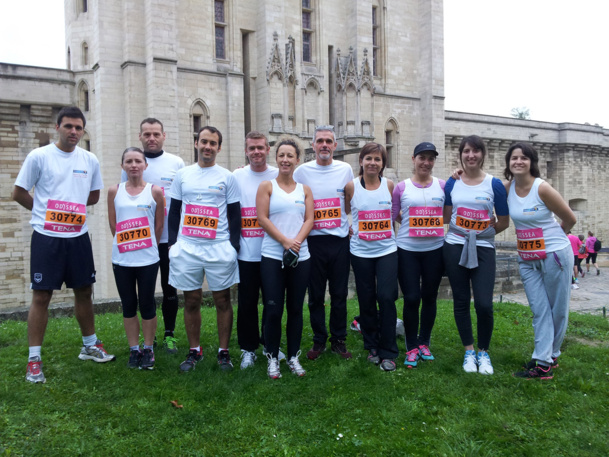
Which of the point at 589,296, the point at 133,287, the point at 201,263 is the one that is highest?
the point at 201,263

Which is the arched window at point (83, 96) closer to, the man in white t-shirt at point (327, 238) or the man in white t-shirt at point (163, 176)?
the man in white t-shirt at point (163, 176)

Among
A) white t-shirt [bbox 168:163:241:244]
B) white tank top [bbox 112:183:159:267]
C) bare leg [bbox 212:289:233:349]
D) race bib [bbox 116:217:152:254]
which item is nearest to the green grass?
bare leg [bbox 212:289:233:349]

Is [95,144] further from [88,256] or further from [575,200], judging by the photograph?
[575,200]

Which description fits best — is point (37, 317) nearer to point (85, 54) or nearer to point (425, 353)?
point (425, 353)

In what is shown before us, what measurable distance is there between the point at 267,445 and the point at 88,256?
8.14 ft

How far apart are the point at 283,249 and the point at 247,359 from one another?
45.8 inches

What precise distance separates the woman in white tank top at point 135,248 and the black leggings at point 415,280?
243 centimetres

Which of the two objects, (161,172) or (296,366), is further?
(161,172)

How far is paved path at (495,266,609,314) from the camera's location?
1334cm

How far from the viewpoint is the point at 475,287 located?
4.76 m

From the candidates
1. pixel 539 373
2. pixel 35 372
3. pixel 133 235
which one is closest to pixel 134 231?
pixel 133 235

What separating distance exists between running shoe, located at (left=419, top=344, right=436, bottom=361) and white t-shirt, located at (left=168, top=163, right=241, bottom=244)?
7.43 ft

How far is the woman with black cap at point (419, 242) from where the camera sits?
4.88 metres

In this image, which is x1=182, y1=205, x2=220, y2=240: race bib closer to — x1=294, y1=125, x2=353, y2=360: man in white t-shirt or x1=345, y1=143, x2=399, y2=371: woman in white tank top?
x1=294, y1=125, x2=353, y2=360: man in white t-shirt
